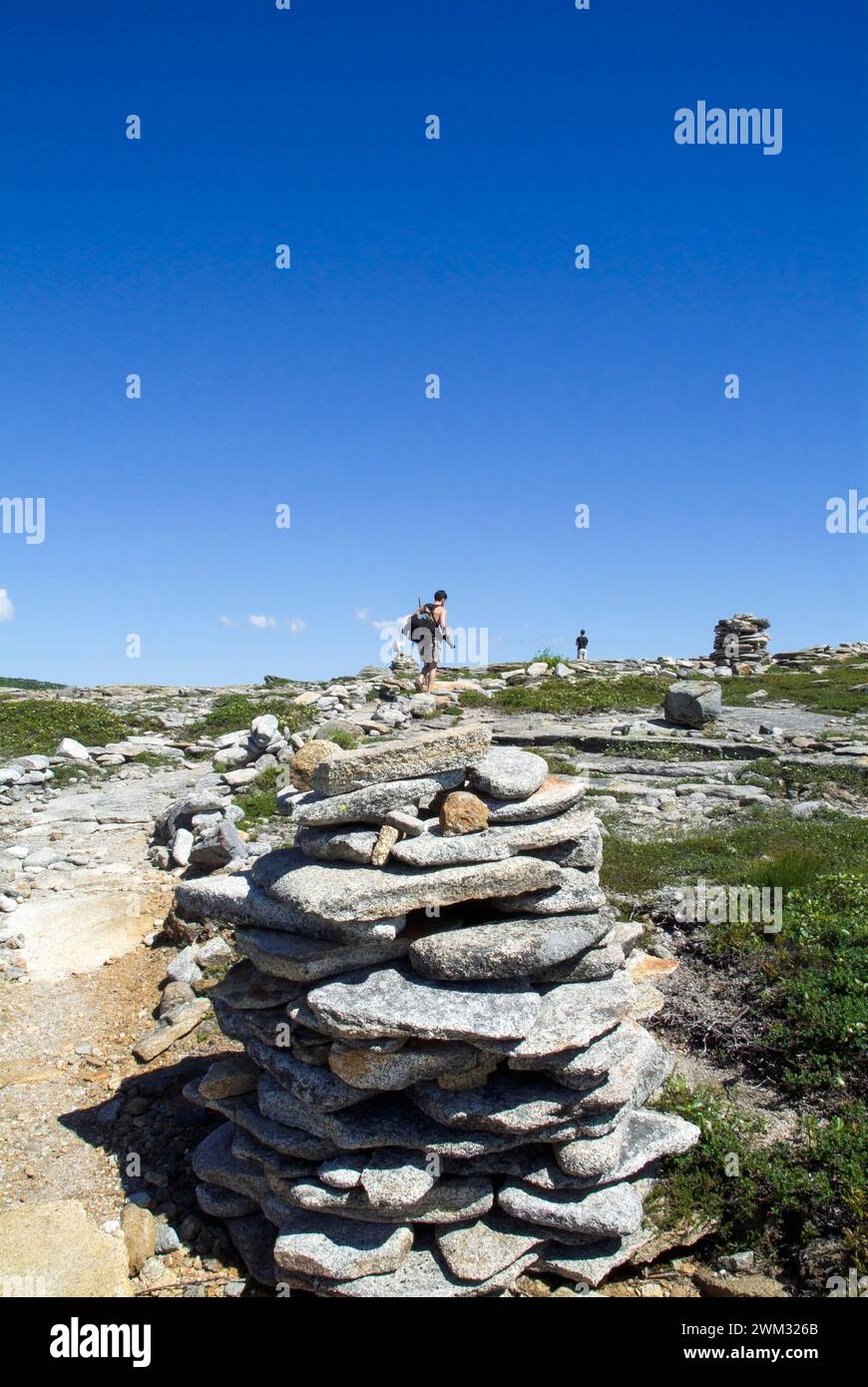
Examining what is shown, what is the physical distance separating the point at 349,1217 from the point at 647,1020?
3708 millimetres

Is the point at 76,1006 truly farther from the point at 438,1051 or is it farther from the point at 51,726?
the point at 51,726

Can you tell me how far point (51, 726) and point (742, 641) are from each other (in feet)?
112

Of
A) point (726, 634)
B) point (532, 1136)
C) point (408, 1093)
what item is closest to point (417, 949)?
point (408, 1093)

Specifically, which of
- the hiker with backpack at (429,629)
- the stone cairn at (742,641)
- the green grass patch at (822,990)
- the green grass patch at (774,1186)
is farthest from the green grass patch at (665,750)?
the stone cairn at (742,641)

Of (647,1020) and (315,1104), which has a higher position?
(315,1104)

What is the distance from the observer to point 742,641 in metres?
45.4

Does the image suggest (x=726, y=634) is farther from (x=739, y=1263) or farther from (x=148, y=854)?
(x=739, y=1263)

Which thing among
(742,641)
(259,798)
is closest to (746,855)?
(259,798)

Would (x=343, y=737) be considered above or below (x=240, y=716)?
above

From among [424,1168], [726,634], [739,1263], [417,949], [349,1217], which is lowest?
[739,1263]

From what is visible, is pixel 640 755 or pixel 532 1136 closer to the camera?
pixel 532 1136

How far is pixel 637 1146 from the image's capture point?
605 cm

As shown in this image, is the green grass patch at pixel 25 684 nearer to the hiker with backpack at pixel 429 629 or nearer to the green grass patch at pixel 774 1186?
the hiker with backpack at pixel 429 629
